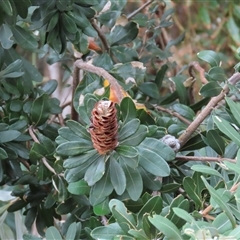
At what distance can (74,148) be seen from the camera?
46 cm

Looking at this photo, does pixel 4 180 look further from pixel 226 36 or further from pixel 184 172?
pixel 226 36

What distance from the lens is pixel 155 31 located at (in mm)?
893

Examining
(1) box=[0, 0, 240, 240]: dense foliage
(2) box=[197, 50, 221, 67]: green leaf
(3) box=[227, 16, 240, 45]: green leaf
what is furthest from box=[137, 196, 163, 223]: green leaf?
(3) box=[227, 16, 240, 45]: green leaf

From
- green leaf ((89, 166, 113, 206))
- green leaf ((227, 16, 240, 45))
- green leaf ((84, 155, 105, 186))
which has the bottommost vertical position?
green leaf ((227, 16, 240, 45))

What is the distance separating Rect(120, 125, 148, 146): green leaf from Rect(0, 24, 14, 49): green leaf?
25 centimetres

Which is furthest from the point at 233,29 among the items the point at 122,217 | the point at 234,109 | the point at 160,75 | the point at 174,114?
the point at 122,217

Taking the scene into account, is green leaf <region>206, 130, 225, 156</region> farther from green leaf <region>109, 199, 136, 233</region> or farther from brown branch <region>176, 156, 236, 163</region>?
green leaf <region>109, 199, 136, 233</region>

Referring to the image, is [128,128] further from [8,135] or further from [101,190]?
[8,135]

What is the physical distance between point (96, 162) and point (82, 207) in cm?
18

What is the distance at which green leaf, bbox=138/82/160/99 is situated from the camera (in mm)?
760

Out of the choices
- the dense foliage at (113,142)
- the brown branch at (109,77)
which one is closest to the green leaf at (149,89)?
the dense foliage at (113,142)

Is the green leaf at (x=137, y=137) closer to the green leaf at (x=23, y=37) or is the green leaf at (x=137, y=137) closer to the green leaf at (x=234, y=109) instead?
the green leaf at (x=234, y=109)

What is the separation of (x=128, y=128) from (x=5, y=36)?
0.26 m

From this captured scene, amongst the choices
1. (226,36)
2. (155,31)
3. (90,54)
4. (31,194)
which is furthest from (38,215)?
(226,36)
